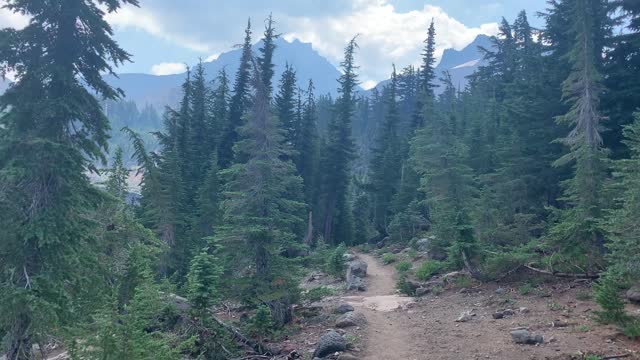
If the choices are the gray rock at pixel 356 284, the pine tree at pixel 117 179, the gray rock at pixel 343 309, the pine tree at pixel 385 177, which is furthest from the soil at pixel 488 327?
the pine tree at pixel 385 177

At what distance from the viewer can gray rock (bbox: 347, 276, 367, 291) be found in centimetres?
2644

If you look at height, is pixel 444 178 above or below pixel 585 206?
above

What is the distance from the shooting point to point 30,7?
12242 mm

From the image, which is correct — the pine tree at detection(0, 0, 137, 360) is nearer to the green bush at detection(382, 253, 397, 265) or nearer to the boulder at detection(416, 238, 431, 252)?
the green bush at detection(382, 253, 397, 265)

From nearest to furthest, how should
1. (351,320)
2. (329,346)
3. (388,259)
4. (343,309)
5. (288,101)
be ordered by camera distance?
1. (329,346)
2. (351,320)
3. (343,309)
4. (388,259)
5. (288,101)

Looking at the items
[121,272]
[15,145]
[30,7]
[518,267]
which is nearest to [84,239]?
[15,145]

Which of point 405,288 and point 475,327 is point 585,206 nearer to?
point 475,327

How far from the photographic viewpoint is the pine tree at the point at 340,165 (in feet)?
164

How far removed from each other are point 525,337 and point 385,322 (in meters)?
6.05

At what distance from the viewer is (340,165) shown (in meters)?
50.2

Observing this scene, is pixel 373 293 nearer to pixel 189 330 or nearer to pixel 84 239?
pixel 189 330

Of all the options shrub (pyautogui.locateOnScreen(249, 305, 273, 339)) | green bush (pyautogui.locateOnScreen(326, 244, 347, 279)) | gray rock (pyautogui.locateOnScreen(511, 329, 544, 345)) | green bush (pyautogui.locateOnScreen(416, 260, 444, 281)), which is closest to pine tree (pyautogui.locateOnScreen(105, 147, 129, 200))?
shrub (pyautogui.locateOnScreen(249, 305, 273, 339))

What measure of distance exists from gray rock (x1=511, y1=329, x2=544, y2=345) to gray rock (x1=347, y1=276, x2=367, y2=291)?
13773 mm

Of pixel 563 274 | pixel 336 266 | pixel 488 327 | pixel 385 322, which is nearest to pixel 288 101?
pixel 336 266
